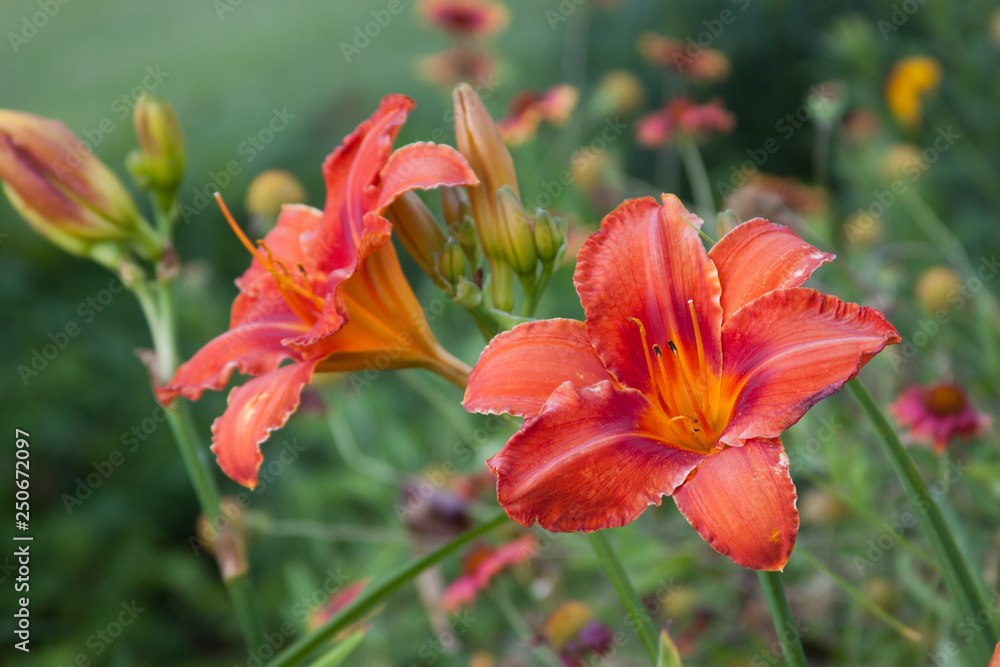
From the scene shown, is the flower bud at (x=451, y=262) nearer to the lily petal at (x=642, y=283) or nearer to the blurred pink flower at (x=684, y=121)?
the lily petal at (x=642, y=283)

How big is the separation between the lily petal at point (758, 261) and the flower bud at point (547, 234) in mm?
167

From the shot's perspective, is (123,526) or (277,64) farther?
(277,64)

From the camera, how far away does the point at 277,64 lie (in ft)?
11.7

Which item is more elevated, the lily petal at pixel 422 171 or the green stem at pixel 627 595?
the lily petal at pixel 422 171

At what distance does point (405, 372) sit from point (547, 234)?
110 cm

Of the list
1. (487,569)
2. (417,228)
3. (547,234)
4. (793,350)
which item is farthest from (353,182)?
(487,569)

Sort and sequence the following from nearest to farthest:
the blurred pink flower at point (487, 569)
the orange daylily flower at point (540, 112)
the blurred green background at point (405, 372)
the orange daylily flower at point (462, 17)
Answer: the blurred pink flower at point (487, 569) → the blurred green background at point (405, 372) → the orange daylily flower at point (540, 112) → the orange daylily flower at point (462, 17)

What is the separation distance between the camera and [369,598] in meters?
0.65

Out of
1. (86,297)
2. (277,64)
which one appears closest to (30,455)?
(86,297)

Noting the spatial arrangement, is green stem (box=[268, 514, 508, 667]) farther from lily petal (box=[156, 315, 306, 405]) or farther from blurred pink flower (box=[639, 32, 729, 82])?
blurred pink flower (box=[639, 32, 729, 82])

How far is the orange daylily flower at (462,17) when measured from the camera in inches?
98.0

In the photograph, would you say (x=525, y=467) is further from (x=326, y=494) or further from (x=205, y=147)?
(x=205, y=147)

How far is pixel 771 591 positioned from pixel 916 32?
11.6 feet

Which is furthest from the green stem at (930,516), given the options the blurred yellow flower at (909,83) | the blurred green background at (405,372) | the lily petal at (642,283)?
the blurred yellow flower at (909,83)
